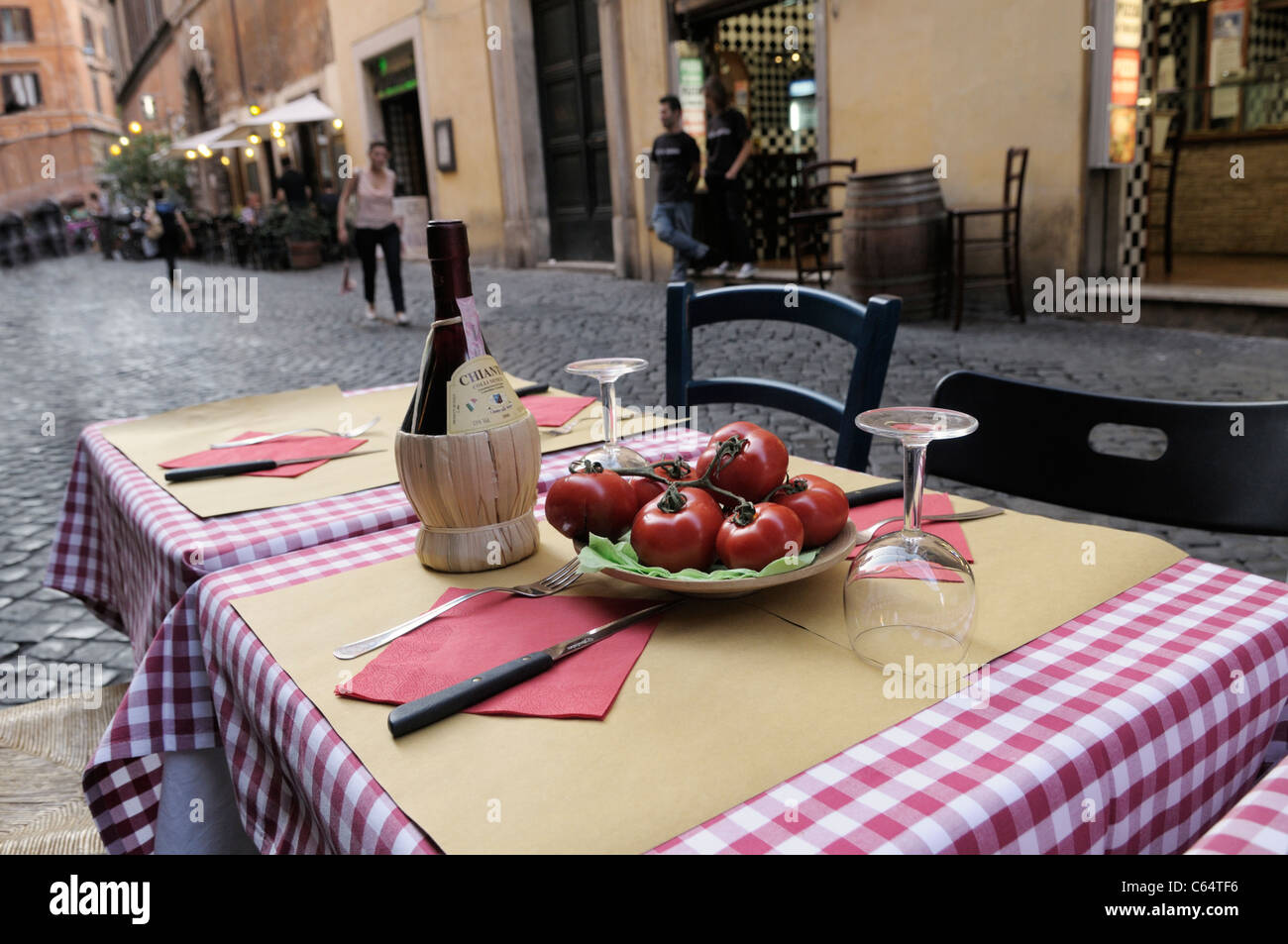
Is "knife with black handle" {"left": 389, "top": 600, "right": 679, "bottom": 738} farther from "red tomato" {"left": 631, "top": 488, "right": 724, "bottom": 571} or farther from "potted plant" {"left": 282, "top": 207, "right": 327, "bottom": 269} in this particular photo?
"potted plant" {"left": 282, "top": 207, "right": 327, "bottom": 269}

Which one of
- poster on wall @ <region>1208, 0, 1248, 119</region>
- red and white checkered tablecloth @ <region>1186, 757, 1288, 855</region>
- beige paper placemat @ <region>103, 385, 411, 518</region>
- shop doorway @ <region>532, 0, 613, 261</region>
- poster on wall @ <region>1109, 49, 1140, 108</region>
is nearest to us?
red and white checkered tablecloth @ <region>1186, 757, 1288, 855</region>

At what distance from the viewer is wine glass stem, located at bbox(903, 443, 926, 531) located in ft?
3.11

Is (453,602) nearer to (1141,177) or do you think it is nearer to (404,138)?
(1141,177)

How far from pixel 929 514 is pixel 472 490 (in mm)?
599

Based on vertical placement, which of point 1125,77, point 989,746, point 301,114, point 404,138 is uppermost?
point 301,114

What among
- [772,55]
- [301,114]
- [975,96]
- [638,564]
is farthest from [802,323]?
[301,114]

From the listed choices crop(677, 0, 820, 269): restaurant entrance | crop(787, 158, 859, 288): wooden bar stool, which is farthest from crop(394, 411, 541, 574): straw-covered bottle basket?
crop(677, 0, 820, 269): restaurant entrance

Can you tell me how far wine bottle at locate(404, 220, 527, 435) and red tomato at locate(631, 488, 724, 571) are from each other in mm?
264

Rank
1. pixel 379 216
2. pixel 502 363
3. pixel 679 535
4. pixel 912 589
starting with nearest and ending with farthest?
pixel 912 589, pixel 679 535, pixel 502 363, pixel 379 216

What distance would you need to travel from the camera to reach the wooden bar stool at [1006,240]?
7.18m

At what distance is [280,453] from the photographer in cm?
184

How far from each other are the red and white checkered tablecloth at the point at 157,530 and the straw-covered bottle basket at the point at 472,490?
26 cm

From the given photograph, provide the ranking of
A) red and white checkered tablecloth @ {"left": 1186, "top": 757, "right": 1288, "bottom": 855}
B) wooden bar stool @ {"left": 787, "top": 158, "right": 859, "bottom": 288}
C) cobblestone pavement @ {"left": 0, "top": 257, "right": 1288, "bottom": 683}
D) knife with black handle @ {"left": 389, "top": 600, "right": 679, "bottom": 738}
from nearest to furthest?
1. red and white checkered tablecloth @ {"left": 1186, "top": 757, "right": 1288, "bottom": 855}
2. knife with black handle @ {"left": 389, "top": 600, "right": 679, "bottom": 738}
3. cobblestone pavement @ {"left": 0, "top": 257, "right": 1288, "bottom": 683}
4. wooden bar stool @ {"left": 787, "top": 158, "right": 859, "bottom": 288}
